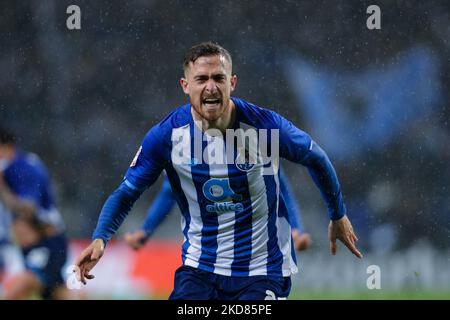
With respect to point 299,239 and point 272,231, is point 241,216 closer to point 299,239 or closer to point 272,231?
point 272,231

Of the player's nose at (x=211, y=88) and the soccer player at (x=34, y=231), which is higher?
the player's nose at (x=211, y=88)

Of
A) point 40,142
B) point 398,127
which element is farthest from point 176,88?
point 398,127

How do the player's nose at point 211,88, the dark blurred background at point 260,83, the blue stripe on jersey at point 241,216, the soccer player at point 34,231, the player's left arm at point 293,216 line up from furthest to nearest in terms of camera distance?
the dark blurred background at point 260,83 → the soccer player at point 34,231 → the player's left arm at point 293,216 → the blue stripe on jersey at point 241,216 → the player's nose at point 211,88

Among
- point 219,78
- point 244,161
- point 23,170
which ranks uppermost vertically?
point 219,78

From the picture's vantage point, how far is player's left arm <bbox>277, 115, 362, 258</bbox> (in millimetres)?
4395

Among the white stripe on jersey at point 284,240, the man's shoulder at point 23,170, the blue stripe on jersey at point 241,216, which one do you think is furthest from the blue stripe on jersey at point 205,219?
the man's shoulder at point 23,170

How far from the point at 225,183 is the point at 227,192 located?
5 cm

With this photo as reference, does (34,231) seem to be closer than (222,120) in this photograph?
No

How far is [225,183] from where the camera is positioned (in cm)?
443

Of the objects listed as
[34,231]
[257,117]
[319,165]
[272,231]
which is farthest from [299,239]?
[34,231]

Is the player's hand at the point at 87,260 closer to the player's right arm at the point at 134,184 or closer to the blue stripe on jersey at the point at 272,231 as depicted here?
the player's right arm at the point at 134,184

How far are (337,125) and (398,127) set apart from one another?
606 mm

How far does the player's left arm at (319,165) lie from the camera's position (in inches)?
173

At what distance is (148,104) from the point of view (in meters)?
9.16
